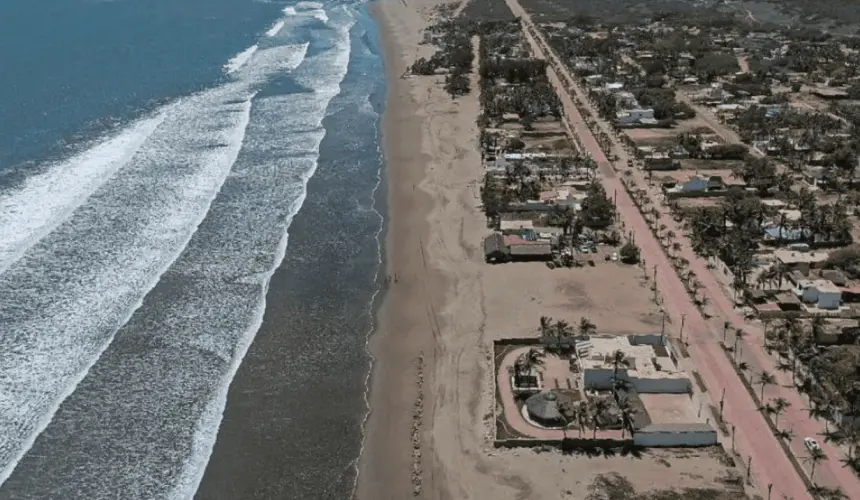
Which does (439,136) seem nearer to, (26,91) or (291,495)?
(26,91)

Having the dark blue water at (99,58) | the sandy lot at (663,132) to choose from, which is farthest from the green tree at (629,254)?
the dark blue water at (99,58)

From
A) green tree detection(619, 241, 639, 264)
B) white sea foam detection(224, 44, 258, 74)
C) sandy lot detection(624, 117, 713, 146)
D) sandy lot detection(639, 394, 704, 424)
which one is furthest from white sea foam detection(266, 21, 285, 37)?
sandy lot detection(639, 394, 704, 424)

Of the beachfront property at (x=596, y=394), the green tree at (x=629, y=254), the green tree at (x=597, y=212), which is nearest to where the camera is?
the beachfront property at (x=596, y=394)

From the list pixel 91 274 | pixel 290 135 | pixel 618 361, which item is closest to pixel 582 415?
pixel 618 361

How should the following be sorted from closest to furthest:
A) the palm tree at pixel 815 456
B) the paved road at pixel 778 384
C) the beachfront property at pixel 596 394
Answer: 1. the paved road at pixel 778 384
2. the palm tree at pixel 815 456
3. the beachfront property at pixel 596 394

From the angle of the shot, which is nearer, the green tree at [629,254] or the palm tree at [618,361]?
the palm tree at [618,361]

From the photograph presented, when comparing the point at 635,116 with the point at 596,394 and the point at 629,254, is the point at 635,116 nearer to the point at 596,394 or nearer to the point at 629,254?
the point at 629,254

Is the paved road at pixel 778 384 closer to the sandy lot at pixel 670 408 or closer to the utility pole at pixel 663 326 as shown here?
the utility pole at pixel 663 326
